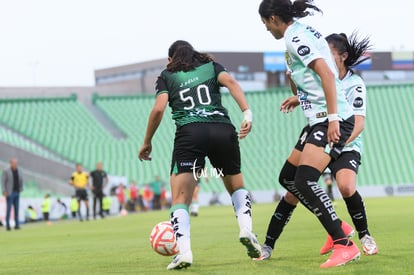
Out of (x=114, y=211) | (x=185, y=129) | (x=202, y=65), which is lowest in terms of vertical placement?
(x=114, y=211)

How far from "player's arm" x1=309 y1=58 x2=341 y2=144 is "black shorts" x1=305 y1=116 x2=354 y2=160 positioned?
27cm

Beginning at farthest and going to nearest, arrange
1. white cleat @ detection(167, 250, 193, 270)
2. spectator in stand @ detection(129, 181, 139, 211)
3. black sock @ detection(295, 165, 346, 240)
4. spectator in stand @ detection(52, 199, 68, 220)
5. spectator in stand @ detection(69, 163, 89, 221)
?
spectator in stand @ detection(129, 181, 139, 211) → spectator in stand @ detection(52, 199, 68, 220) → spectator in stand @ detection(69, 163, 89, 221) → white cleat @ detection(167, 250, 193, 270) → black sock @ detection(295, 165, 346, 240)

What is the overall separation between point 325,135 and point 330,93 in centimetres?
43

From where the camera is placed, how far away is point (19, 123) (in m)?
49.9

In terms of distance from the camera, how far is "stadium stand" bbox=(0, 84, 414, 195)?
47375 mm

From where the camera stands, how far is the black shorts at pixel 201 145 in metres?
8.06

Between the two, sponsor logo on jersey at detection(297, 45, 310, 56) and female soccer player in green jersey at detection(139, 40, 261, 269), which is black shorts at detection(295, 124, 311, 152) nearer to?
female soccer player in green jersey at detection(139, 40, 261, 269)

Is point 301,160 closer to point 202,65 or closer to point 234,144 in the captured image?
point 234,144

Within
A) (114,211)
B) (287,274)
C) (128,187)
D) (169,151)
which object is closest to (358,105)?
(287,274)

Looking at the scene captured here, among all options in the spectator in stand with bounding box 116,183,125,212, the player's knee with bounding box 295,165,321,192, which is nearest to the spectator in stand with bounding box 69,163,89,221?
the spectator in stand with bounding box 116,183,125,212

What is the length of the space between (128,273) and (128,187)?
3413 cm

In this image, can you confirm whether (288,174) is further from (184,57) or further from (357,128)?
(184,57)

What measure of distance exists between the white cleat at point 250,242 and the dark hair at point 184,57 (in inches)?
62.7

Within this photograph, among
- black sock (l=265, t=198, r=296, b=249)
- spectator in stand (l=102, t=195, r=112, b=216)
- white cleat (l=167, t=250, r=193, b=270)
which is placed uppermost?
black sock (l=265, t=198, r=296, b=249)
